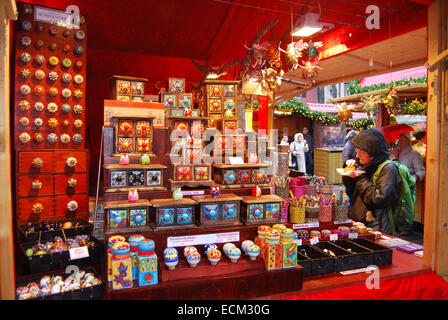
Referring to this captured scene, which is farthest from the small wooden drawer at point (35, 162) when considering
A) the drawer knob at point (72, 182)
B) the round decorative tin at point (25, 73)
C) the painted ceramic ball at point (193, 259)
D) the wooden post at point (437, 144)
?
the wooden post at point (437, 144)

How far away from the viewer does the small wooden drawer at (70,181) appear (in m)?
3.89

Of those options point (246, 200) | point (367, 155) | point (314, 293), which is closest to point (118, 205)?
point (246, 200)

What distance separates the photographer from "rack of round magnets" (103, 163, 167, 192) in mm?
2641

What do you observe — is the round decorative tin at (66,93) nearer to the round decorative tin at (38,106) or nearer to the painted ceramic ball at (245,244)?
the round decorative tin at (38,106)

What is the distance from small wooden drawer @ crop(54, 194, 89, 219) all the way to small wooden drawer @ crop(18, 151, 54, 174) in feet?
1.22

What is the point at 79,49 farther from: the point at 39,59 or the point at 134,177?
the point at 134,177

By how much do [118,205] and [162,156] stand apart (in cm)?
73

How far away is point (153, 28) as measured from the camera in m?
5.89

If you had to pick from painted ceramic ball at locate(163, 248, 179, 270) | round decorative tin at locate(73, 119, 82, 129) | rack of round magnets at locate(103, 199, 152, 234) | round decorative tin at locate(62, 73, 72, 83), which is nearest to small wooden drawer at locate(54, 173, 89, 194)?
round decorative tin at locate(73, 119, 82, 129)

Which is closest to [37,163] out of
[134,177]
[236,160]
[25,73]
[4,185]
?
[25,73]

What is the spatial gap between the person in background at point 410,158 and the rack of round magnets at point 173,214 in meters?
3.75

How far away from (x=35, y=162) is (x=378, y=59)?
17.9 feet

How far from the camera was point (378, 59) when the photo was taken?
5.58 metres
